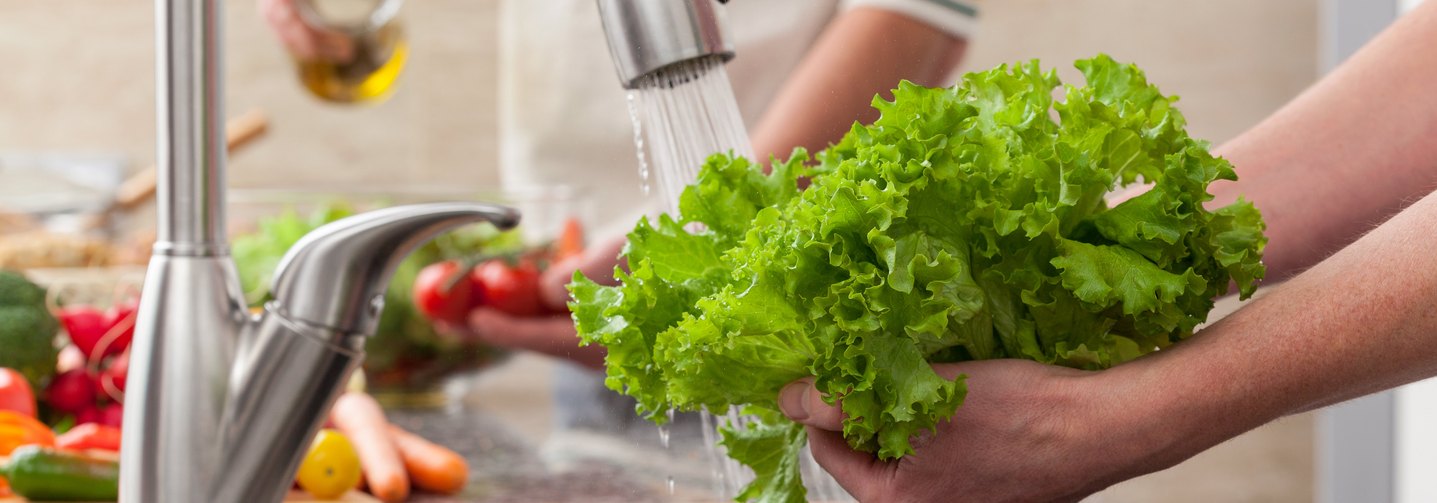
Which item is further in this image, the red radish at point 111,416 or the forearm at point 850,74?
the red radish at point 111,416

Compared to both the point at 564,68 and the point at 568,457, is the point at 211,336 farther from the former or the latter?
the point at 564,68

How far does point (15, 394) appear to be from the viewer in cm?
129

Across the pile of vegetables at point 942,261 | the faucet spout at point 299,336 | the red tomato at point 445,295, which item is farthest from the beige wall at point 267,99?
the pile of vegetables at point 942,261

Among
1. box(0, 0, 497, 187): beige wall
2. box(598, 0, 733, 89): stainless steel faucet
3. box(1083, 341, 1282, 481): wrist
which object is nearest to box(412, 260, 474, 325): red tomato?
box(598, 0, 733, 89): stainless steel faucet

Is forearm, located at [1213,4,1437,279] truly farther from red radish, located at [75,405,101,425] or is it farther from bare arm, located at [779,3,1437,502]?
red radish, located at [75,405,101,425]

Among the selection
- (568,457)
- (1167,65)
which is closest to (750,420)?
(568,457)

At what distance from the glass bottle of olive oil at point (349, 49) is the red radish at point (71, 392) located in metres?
0.87

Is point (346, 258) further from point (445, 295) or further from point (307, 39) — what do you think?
point (307, 39)

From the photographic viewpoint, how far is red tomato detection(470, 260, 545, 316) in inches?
61.1

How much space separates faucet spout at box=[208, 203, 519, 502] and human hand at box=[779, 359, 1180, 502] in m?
0.34

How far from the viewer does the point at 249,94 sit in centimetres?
373

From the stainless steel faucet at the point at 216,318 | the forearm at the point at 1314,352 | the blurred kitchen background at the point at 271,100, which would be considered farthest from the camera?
the blurred kitchen background at the point at 271,100

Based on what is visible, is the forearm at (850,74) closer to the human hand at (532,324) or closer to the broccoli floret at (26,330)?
the human hand at (532,324)

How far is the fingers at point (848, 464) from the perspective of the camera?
634mm
